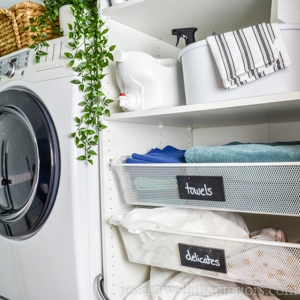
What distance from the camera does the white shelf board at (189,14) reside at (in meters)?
1.02

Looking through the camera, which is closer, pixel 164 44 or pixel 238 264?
pixel 238 264

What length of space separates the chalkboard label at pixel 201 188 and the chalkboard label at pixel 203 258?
151 mm

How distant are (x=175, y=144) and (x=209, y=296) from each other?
675 millimetres

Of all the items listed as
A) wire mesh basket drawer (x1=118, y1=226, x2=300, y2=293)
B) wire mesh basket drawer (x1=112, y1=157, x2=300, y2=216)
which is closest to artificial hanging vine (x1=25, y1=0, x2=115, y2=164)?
wire mesh basket drawer (x1=112, y1=157, x2=300, y2=216)

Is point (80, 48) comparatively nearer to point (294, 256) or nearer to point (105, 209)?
point (105, 209)

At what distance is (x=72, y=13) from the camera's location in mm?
1055

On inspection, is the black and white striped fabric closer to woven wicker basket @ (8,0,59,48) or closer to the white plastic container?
the white plastic container

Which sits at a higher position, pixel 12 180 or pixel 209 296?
pixel 12 180

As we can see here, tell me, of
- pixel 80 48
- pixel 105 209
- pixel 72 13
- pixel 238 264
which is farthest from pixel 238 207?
pixel 72 13

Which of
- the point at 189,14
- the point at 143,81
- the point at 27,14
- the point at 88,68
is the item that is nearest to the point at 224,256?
the point at 143,81

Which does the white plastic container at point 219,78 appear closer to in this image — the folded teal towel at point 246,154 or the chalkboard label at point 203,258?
the folded teal towel at point 246,154

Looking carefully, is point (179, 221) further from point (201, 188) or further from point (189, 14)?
point (189, 14)

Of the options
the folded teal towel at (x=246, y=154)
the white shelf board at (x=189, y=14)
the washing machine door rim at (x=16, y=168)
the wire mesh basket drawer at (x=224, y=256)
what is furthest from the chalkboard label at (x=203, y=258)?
the white shelf board at (x=189, y=14)

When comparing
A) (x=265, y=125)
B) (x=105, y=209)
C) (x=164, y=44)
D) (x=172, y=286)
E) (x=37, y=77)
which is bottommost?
(x=172, y=286)
